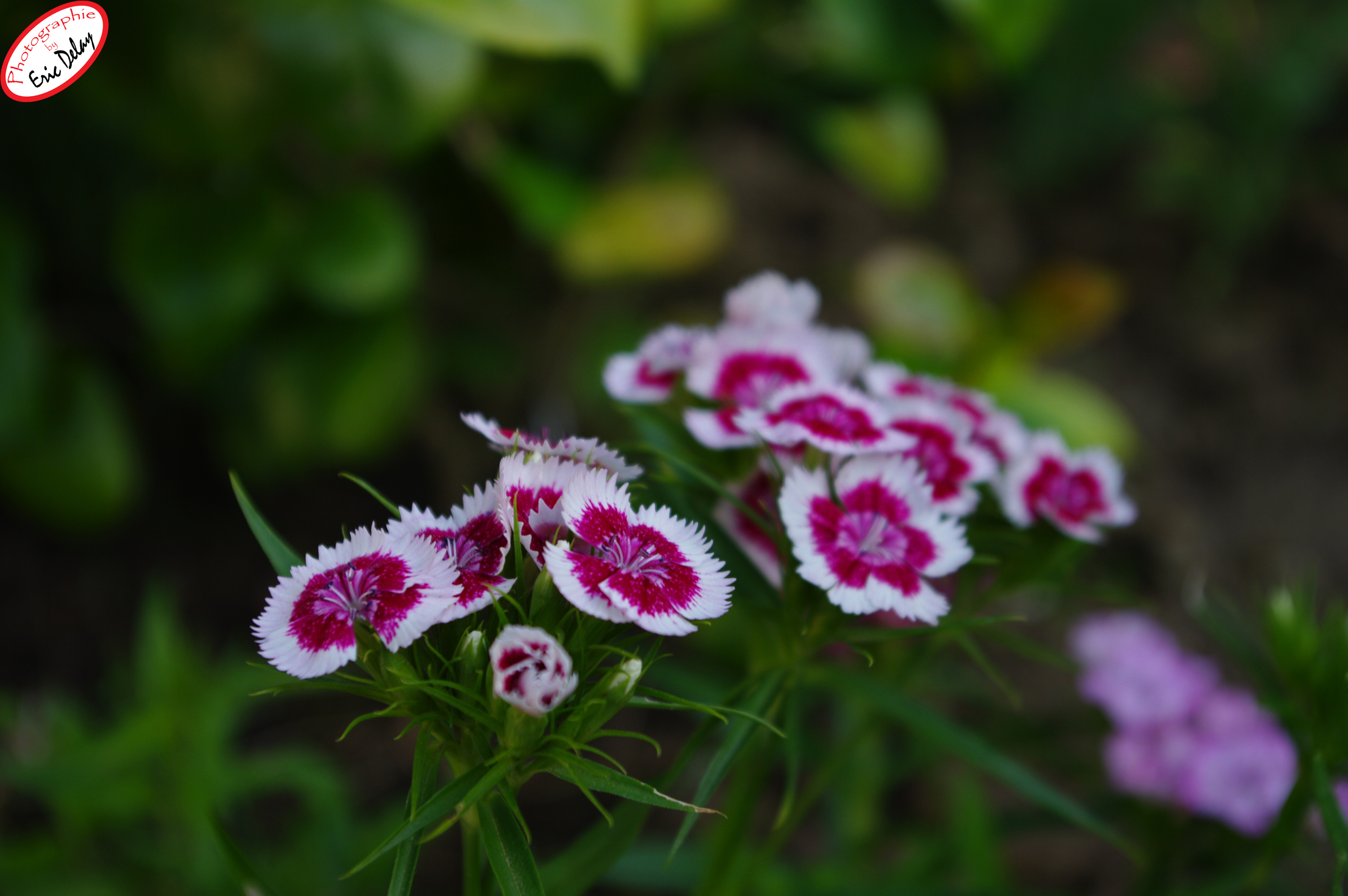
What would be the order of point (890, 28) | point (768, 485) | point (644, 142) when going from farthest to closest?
point (644, 142) < point (890, 28) < point (768, 485)

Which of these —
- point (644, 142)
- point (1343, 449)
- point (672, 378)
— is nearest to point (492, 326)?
point (644, 142)

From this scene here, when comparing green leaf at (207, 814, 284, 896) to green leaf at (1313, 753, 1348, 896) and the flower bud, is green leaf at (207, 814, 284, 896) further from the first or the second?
green leaf at (1313, 753, 1348, 896)

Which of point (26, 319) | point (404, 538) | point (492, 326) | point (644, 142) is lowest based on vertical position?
point (404, 538)

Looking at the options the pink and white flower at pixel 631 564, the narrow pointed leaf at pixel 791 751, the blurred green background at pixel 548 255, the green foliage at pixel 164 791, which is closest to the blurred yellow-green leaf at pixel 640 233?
the blurred green background at pixel 548 255

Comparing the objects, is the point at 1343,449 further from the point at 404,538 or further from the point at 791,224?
the point at 404,538

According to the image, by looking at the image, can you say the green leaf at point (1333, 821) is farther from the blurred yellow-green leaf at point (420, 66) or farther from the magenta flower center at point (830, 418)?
the blurred yellow-green leaf at point (420, 66)

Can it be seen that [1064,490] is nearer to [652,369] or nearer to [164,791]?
[652,369]
